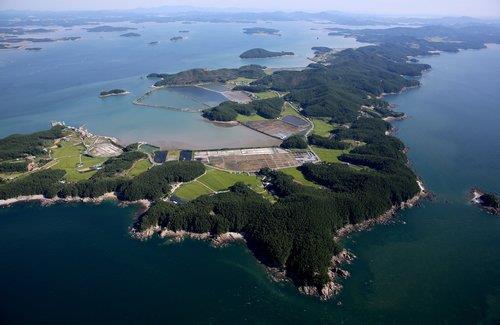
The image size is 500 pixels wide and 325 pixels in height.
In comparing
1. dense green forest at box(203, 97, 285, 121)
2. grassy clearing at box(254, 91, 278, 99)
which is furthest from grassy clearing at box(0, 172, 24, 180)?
grassy clearing at box(254, 91, 278, 99)

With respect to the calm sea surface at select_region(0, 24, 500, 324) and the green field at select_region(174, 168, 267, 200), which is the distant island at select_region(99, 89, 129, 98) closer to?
the green field at select_region(174, 168, 267, 200)

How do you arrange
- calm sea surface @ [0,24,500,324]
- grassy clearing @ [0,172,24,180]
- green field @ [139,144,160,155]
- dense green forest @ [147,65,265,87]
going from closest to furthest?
calm sea surface @ [0,24,500,324], grassy clearing @ [0,172,24,180], green field @ [139,144,160,155], dense green forest @ [147,65,265,87]

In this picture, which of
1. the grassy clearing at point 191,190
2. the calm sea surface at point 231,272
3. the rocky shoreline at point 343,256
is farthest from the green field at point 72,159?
the rocky shoreline at point 343,256

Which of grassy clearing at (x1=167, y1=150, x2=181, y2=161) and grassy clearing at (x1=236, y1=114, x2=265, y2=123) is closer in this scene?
grassy clearing at (x1=167, y1=150, x2=181, y2=161)

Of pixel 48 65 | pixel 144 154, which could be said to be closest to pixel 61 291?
pixel 144 154

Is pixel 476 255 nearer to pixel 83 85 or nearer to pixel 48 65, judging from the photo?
pixel 83 85

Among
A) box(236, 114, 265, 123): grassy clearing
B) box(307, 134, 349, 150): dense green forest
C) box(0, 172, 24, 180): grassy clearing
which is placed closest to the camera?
box(0, 172, 24, 180): grassy clearing

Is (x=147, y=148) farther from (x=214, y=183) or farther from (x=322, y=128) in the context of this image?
(x=322, y=128)

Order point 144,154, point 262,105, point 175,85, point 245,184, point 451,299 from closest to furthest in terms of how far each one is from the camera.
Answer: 1. point 451,299
2. point 245,184
3. point 144,154
4. point 262,105
5. point 175,85
